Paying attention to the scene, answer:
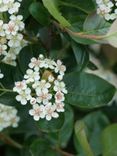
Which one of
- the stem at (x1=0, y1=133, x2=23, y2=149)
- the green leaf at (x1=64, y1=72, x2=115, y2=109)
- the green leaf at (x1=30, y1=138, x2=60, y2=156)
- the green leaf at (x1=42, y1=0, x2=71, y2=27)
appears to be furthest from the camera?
the stem at (x1=0, y1=133, x2=23, y2=149)

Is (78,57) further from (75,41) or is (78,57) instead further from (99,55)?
(99,55)

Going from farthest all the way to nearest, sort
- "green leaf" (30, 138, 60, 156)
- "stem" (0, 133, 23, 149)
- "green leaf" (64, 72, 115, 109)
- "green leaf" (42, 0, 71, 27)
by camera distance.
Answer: "stem" (0, 133, 23, 149) → "green leaf" (30, 138, 60, 156) → "green leaf" (64, 72, 115, 109) → "green leaf" (42, 0, 71, 27)

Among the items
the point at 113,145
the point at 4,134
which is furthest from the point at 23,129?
the point at 113,145

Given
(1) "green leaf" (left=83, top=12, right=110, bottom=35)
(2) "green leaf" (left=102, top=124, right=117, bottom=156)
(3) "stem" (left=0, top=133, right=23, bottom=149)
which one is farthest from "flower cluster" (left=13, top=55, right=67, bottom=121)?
(3) "stem" (left=0, top=133, right=23, bottom=149)

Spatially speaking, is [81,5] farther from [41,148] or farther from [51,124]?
[41,148]

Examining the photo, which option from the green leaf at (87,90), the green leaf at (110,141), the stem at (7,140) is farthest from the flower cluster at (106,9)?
the stem at (7,140)

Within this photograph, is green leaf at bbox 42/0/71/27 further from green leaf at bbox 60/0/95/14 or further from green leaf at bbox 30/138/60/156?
green leaf at bbox 30/138/60/156

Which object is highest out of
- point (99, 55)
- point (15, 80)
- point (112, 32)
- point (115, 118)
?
point (112, 32)
